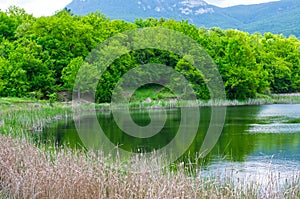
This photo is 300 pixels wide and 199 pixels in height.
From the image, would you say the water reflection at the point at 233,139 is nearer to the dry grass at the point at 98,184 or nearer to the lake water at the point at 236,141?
the lake water at the point at 236,141

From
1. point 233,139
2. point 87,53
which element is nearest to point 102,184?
point 233,139

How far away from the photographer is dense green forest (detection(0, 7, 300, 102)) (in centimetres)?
3447

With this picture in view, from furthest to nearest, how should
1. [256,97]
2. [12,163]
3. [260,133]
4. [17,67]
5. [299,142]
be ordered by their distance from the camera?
[256,97], [17,67], [260,133], [299,142], [12,163]

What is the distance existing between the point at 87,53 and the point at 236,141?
27183 mm

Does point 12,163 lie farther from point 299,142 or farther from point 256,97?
point 256,97

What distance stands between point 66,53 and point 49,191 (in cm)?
3442

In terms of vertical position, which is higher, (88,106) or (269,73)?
(269,73)

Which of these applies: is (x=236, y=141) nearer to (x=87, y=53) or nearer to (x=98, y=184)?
(x=98, y=184)

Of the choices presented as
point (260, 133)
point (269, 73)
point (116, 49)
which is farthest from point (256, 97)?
point (260, 133)

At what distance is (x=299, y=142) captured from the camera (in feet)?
47.6

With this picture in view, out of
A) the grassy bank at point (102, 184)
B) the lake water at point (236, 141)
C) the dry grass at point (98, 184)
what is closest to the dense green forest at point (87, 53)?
the lake water at point (236, 141)

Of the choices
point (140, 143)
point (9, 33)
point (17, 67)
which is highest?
point (9, 33)

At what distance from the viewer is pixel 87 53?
40000 mm

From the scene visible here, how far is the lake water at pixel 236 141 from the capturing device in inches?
409
